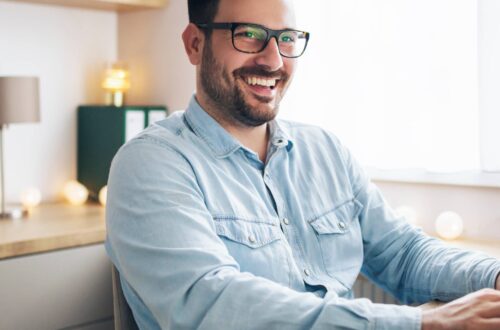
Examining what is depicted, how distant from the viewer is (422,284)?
1557mm

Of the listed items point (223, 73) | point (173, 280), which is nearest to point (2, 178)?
point (223, 73)

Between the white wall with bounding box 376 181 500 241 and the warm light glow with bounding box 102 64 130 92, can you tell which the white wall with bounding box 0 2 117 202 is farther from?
the white wall with bounding box 376 181 500 241

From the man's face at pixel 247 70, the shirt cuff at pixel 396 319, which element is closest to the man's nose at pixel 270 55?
the man's face at pixel 247 70

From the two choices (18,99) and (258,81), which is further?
(18,99)

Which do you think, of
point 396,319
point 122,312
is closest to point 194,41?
point 122,312

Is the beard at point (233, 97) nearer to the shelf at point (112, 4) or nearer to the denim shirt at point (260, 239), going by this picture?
the denim shirt at point (260, 239)

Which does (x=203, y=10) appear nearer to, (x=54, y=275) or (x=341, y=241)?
(x=341, y=241)

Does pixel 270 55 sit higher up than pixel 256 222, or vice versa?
pixel 270 55

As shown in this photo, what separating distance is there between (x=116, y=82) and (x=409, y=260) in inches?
64.5

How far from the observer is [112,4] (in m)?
2.83

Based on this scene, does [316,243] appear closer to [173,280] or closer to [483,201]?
[173,280]

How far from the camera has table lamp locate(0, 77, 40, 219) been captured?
2424 millimetres

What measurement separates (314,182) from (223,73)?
0.30 m

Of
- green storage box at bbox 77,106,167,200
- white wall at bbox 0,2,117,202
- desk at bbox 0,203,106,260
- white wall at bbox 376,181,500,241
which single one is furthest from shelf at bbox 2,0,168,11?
white wall at bbox 376,181,500,241
